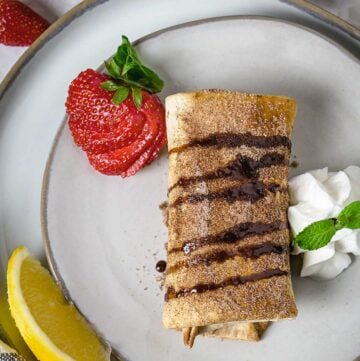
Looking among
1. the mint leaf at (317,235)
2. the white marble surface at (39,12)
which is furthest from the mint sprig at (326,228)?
the white marble surface at (39,12)

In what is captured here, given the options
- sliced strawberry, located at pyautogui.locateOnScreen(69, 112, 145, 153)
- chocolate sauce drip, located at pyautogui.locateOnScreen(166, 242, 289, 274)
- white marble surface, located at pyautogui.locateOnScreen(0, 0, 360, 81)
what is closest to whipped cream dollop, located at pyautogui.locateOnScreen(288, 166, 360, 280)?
chocolate sauce drip, located at pyautogui.locateOnScreen(166, 242, 289, 274)

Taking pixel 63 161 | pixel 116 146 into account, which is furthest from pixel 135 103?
pixel 63 161

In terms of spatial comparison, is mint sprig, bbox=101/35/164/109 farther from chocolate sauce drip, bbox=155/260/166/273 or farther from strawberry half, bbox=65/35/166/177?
chocolate sauce drip, bbox=155/260/166/273

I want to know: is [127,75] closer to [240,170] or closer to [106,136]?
[106,136]

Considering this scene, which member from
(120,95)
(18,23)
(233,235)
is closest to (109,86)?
(120,95)

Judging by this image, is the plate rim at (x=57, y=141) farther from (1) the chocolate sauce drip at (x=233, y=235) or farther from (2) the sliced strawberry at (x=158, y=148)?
(1) the chocolate sauce drip at (x=233, y=235)

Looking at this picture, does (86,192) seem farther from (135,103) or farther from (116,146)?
(135,103)
